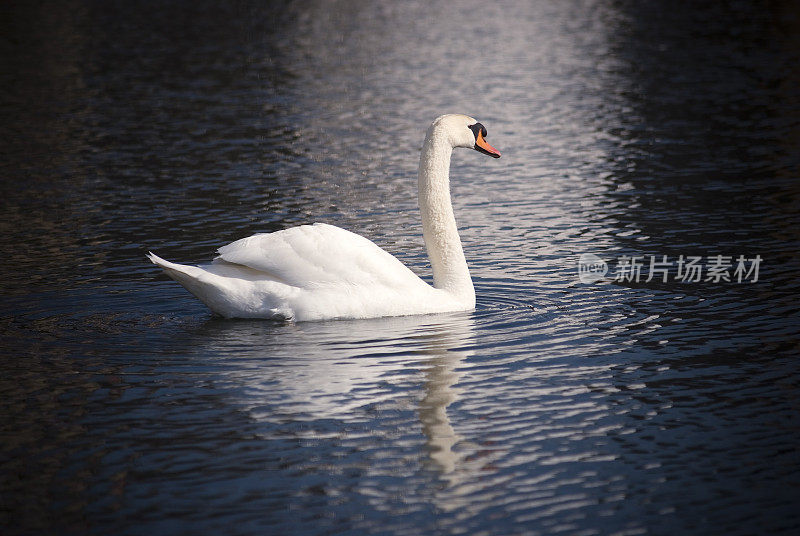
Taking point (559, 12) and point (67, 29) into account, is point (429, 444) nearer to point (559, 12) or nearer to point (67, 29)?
point (67, 29)

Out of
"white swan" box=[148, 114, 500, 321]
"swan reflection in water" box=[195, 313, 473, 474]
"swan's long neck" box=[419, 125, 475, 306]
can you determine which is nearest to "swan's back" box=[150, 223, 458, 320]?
"white swan" box=[148, 114, 500, 321]

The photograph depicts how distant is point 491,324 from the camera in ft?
37.2

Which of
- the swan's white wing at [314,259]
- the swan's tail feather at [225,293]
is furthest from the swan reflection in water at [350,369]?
the swan's white wing at [314,259]

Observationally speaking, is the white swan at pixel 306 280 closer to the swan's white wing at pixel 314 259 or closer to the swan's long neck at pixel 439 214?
the swan's white wing at pixel 314 259

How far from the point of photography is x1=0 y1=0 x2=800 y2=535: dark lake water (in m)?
7.30

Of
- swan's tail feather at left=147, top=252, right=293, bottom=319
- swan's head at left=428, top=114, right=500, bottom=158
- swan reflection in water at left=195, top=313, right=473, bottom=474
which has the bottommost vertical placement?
swan reflection in water at left=195, top=313, right=473, bottom=474

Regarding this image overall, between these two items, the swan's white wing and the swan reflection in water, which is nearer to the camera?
the swan reflection in water

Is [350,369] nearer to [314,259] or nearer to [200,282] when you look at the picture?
[314,259]

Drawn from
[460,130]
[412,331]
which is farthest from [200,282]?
[460,130]

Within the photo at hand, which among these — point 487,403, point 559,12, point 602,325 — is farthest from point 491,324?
point 559,12

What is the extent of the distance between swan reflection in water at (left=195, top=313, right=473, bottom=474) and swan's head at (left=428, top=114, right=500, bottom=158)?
1.87m

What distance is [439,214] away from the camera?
1220 centimetres

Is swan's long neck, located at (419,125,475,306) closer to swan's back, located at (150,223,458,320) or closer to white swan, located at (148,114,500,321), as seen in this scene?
white swan, located at (148,114,500,321)

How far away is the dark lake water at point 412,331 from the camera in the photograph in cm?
Result: 730
